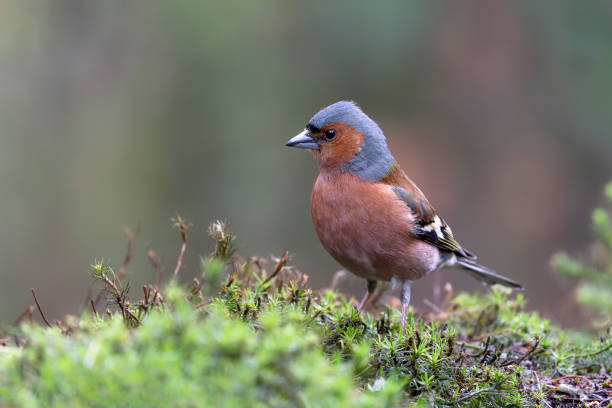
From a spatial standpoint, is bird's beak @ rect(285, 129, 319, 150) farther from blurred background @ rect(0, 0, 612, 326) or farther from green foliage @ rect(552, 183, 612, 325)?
blurred background @ rect(0, 0, 612, 326)

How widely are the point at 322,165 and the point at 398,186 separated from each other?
633mm

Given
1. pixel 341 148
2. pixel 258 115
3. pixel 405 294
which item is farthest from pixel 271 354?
pixel 258 115

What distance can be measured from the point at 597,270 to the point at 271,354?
3675 millimetres

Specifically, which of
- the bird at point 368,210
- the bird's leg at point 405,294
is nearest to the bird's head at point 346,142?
the bird at point 368,210

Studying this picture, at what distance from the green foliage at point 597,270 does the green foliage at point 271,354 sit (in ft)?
1.39

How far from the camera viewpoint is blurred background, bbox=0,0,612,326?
339 inches

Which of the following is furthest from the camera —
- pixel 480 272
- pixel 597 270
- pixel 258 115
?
pixel 258 115

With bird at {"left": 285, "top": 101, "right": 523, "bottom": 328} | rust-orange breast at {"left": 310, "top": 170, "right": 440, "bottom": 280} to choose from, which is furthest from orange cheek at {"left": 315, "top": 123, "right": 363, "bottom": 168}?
rust-orange breast at {"left": 310, "top": 170, "right": 440, "bottom": 280}

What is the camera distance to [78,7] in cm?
901

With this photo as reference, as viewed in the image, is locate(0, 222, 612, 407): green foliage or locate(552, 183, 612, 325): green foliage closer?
locate(0, 222, 612, 407): green foliage

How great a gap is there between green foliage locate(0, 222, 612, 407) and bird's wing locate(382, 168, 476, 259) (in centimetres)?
56

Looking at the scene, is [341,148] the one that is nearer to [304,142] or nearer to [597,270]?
[304,142]

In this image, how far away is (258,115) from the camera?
29.9 ft

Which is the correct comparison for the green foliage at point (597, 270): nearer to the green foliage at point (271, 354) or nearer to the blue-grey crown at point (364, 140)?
Answer: the green foliage at point (271, 354)
